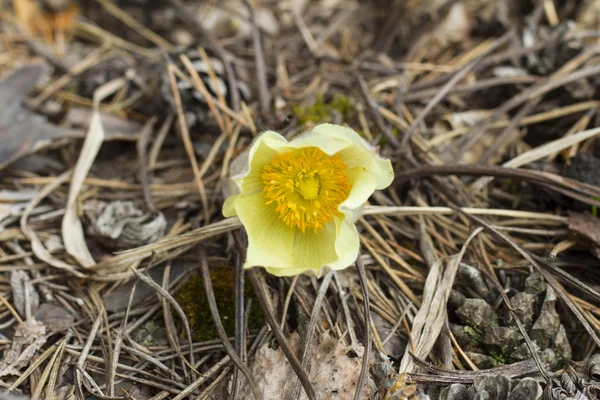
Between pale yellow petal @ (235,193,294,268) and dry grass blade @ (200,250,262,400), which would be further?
pale yellow petal @ (235,193,294,268)

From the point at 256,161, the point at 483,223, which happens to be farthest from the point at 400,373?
the point at 256,161

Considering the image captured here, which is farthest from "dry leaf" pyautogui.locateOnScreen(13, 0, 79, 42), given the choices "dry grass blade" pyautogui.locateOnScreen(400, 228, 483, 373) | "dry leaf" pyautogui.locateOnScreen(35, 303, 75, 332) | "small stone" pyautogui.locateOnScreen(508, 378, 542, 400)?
"small stone" pyautogui.locateOnScreen(508, 378, 542, 400)

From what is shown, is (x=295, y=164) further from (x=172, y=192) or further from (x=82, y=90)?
(x=82, y=90)

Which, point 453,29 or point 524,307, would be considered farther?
point 453,29

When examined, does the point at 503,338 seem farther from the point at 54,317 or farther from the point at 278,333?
the point at 54,317

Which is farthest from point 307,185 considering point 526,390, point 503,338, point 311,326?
point 526,390

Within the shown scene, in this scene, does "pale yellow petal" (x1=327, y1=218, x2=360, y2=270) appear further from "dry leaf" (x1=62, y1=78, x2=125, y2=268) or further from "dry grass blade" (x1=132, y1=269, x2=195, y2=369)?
"dry leaf" (x1=62, y1=78, x2=125, y2=268)
